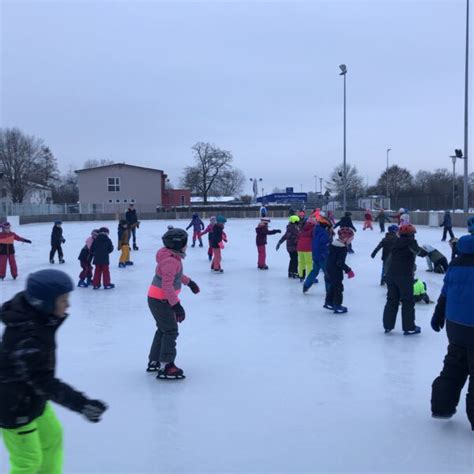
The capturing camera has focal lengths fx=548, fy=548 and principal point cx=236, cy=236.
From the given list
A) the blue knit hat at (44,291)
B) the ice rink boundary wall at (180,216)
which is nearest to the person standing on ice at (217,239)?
the blue knit hat at (44,291)

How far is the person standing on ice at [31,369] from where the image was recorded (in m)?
2.47

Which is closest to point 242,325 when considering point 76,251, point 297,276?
point 297,276

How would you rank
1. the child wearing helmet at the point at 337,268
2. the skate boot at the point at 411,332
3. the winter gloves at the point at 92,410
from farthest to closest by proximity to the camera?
1. the child wearing helmet at the point at 337,268
2. the skate boot at the point at 411,332
3. the winter gloves at the point at 92,410

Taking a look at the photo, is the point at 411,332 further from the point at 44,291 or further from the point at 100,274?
the point at 100,274

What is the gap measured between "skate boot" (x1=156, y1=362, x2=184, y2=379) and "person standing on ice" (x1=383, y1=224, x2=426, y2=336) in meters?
2.90

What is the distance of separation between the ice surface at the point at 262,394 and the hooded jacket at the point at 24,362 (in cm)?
109

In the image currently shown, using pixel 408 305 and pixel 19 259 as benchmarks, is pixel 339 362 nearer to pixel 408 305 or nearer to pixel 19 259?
pixel 408 305

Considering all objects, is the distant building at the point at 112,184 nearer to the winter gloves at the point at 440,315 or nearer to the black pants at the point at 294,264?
the black pants at the point at 294,264

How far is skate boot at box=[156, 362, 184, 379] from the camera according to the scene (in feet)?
17.3

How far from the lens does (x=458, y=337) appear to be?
4.00 meters

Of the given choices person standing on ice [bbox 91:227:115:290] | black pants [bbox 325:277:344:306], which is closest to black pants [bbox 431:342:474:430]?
black pants [bbox 325:277:344:306]

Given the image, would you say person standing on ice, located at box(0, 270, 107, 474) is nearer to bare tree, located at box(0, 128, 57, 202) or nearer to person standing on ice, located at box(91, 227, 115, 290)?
person standing on ice, located at box(91, 227, 115, 290)

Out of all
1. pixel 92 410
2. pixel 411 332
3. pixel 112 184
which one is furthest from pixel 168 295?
pixel 112 184

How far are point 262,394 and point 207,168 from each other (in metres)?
73.6
